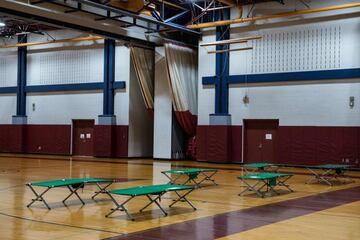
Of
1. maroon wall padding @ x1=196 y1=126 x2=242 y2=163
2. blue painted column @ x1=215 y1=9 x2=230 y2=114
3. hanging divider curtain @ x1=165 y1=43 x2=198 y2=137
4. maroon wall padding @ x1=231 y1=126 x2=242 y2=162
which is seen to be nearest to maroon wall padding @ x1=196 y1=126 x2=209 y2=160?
maroon wall padding @ x1=196 y1=126 x2=242 y2=163

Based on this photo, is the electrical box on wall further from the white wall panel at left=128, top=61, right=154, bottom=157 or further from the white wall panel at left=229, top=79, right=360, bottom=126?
the white wall panel at left=128, top=61, right=154, bottom=157

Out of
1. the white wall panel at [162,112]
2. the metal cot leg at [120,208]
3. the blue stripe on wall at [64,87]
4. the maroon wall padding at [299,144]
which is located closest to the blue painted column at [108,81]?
the blue stripe on wall at [64,87]

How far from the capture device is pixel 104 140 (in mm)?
29125

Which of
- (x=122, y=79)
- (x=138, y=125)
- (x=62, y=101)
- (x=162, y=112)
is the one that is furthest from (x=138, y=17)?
(x=62, y=101)

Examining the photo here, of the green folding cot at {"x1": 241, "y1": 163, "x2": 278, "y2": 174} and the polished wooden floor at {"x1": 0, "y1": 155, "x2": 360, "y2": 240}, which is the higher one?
the green folding cot at {"x1": 241, "y1": 163, "x2": 278, "y2": 174}

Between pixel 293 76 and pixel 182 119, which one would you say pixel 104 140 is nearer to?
pixel 182 119

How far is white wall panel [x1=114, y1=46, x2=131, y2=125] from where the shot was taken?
93.8 ft

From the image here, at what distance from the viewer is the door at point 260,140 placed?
2461 centimetres

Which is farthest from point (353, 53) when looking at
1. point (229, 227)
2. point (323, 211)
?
point (229, 227)

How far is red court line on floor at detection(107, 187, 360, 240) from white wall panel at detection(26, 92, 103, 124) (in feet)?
64.2

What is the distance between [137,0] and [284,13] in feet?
25.5

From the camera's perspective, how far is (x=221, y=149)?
83.5ft

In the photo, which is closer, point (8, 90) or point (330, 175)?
point (330, 175)

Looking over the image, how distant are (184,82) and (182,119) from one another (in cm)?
204
